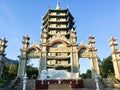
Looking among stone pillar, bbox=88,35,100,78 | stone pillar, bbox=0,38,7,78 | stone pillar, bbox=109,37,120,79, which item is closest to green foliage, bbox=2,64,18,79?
stone pillar, bbox=0,38,7,78

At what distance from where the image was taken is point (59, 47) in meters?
33.2

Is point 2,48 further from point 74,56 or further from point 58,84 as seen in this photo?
point 58,84

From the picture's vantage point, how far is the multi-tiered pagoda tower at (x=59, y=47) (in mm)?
31381

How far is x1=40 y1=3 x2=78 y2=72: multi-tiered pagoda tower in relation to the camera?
3138cm

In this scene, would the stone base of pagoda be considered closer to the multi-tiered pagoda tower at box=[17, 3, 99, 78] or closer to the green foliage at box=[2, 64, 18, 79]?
the multi-tiered pagoda tower at box=[17, 3, 99, 78]

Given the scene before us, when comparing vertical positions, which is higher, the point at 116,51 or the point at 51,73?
the point at 116,51

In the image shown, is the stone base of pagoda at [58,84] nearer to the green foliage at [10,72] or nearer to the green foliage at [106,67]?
the green foliage at [10,72]

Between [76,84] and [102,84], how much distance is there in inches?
183

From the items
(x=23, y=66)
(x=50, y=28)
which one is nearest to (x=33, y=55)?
(x=23, y=66)

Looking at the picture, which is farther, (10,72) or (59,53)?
(10,72)

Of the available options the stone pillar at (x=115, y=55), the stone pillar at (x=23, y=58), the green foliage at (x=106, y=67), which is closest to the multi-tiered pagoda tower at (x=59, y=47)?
the stone pillar at (x=23, y=58)

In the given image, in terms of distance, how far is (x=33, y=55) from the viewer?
32.1 m

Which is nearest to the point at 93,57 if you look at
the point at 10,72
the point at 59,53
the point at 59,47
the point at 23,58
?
the point at 59,47

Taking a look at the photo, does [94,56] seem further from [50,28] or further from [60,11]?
[60,11]
